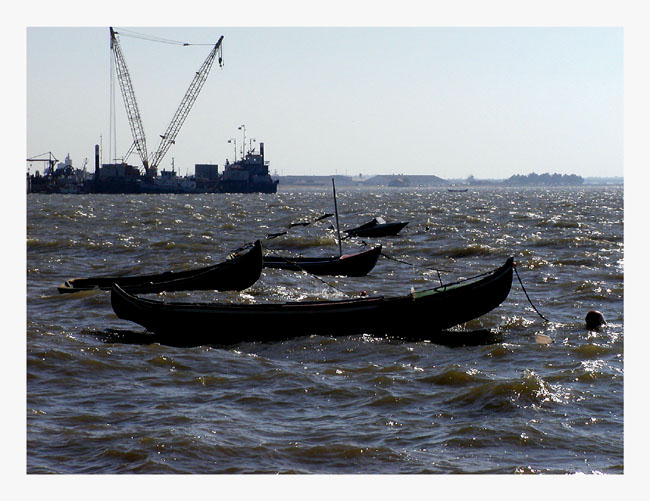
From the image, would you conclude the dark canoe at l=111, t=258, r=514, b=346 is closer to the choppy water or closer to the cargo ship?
the choppy water

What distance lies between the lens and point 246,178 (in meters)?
196

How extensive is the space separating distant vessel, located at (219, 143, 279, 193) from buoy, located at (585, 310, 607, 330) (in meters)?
171

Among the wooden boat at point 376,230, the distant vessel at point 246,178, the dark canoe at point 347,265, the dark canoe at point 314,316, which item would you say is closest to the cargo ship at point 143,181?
the distant vessel at point 246,178

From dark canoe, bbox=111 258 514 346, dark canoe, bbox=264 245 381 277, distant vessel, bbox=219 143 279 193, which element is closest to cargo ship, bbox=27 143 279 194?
distant vessel, bbox=219 143 279 193

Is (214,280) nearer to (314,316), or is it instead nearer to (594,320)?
(314,316)

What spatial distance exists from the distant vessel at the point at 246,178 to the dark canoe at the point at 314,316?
563 ft

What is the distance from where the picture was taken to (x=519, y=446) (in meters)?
14.8

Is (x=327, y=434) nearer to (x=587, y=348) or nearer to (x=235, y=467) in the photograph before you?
(x=235, y=467)

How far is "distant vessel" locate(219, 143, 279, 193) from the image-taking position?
196 m

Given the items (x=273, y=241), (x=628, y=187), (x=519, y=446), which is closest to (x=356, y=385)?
(x=519, y=446)

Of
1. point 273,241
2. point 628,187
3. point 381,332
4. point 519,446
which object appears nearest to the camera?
point 628,187

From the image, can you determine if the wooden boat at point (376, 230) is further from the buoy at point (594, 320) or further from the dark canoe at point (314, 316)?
the dark canoe at point (314, 316)

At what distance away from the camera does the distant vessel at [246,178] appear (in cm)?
19575

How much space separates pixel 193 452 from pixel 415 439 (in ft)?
11.3
